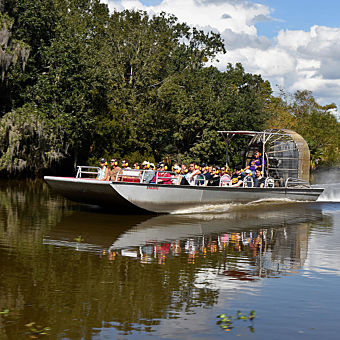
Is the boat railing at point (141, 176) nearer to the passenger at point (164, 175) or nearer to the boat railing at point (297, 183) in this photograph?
the passenger at point (164, 175)

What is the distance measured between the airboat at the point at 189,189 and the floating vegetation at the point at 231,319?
1195 cm

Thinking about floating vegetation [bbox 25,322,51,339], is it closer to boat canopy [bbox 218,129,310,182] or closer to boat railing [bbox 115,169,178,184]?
boat railing [bbox 115,169,178,184]

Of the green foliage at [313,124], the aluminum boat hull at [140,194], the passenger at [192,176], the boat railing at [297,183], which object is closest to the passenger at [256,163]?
the boat railing at [297,183]

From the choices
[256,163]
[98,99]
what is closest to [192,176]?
[256,163]

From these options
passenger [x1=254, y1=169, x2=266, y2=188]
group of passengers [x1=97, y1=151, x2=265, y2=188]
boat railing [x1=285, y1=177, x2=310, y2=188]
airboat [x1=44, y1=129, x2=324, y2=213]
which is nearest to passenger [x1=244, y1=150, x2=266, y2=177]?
group of passengers [x1=97, y1=151, x2=265, y2=188]

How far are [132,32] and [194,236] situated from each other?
119 ft

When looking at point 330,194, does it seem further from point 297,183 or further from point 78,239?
point 78,239

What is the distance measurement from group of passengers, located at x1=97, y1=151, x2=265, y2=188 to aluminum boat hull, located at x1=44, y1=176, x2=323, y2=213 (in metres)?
0.52

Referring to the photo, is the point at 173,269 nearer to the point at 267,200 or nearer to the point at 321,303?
the point at 321,303

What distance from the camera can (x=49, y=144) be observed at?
3722 centimetres

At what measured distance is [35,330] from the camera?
793 centimetres

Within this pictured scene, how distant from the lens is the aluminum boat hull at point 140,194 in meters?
20.7

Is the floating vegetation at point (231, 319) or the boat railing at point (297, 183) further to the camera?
the boat railing at point (297, 183)

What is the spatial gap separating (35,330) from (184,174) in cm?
1735
